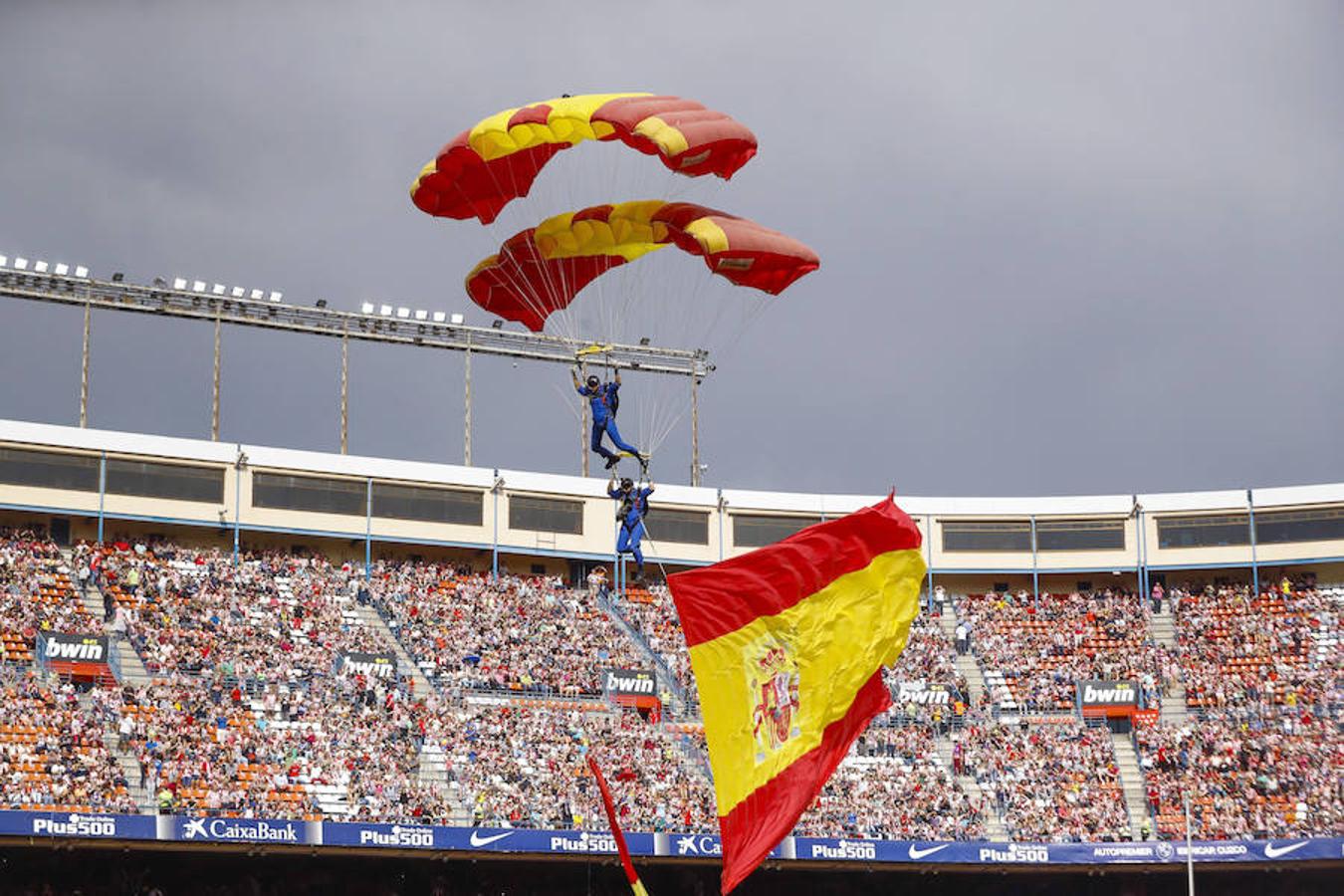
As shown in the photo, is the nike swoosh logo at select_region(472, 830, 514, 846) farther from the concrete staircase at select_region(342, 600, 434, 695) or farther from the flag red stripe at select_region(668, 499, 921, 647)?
the flag red stripe at select_region(668, 499, 921, 647)

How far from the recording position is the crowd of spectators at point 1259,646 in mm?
43500

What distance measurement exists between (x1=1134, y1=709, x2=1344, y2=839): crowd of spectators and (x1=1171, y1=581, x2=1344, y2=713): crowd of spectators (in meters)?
0.91

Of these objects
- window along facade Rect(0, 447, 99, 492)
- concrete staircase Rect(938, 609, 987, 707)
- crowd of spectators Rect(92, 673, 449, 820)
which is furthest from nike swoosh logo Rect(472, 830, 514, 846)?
concrete staircase Rect(938, 609, 987, 707)

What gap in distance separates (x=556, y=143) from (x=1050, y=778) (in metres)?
22.2

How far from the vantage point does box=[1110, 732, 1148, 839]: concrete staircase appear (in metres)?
40.8

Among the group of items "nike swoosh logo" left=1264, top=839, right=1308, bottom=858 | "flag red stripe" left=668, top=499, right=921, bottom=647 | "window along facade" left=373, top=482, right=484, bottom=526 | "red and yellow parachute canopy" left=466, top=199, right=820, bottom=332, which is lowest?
"nike swoosh logo" left=1264, top=839, right=1308, bottom=858

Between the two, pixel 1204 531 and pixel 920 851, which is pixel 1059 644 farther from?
pixel 920 851

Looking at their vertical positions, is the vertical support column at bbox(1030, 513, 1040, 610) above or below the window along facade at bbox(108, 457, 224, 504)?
below

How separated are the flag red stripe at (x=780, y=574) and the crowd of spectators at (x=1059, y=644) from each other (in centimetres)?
2468

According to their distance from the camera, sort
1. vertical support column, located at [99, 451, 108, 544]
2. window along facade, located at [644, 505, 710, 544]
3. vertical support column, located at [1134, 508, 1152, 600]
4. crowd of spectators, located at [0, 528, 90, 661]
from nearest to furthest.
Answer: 1. crowd of spectators, located at [0, 528, 90, 661]
2. vertical support column, located at [99, 451, 108, 544]
3. window along facade, located at [644, 505, 710, 544]
4. vertical support column, located at [1134, 508, 1152, 600]

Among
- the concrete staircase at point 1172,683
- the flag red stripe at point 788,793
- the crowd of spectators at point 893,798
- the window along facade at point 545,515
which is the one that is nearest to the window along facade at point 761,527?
the window along facade at point 545,515

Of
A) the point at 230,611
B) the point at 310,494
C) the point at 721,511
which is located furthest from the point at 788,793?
the point at 721,511

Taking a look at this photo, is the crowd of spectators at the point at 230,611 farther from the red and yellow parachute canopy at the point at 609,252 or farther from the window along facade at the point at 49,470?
the red and yellow parachute canopy at the point at 609,252

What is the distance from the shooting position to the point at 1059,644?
4712 cm
